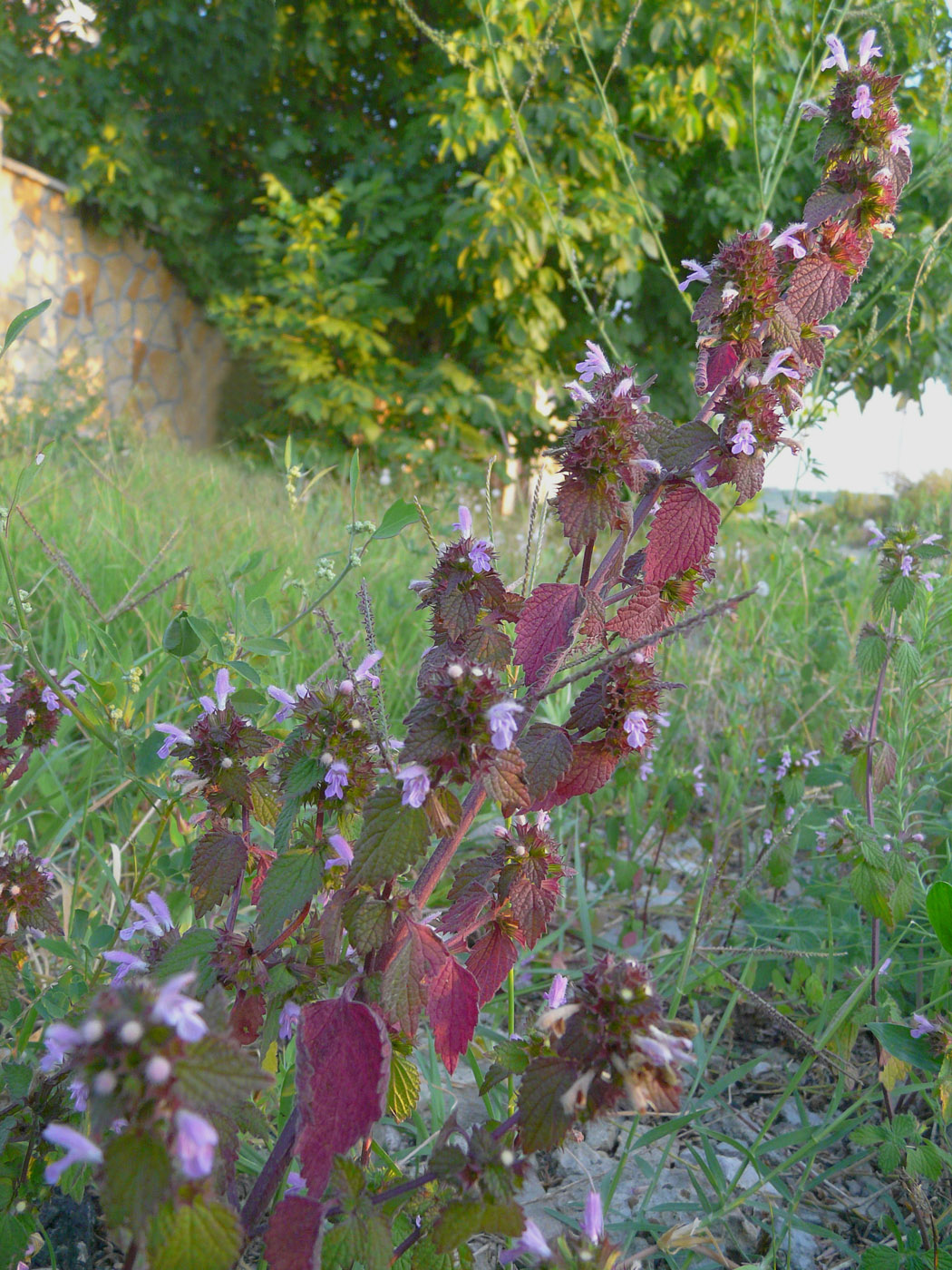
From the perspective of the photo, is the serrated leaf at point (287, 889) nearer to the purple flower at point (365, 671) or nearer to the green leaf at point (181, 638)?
the purple flower at point (365, 671)

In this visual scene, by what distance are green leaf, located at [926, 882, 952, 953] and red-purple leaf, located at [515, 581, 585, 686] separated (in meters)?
0.50

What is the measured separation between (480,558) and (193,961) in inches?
18.3

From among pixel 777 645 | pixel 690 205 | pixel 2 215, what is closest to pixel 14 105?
pixel 2 215

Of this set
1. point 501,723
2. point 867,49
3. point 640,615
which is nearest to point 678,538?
point 640,615

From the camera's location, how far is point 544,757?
0.81m

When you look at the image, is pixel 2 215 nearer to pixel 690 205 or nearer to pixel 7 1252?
pixel 690 205

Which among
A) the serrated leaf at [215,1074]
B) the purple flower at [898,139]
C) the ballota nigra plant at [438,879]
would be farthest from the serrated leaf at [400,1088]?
the purple flower at [898,139]

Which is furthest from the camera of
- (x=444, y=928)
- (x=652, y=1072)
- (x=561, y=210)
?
(x=561, y=210)

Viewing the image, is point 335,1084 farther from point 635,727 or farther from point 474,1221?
point 635,727

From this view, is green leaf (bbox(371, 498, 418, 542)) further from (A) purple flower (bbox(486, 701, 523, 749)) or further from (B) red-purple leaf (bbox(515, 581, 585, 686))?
(A) purple flower (bbox(486, 701, 523, 749))

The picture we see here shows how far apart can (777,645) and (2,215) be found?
7888 millimetres

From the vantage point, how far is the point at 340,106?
8953mm

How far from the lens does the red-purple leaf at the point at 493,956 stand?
0.92 m

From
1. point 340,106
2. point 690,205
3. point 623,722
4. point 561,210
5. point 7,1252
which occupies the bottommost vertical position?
point 7,1252
